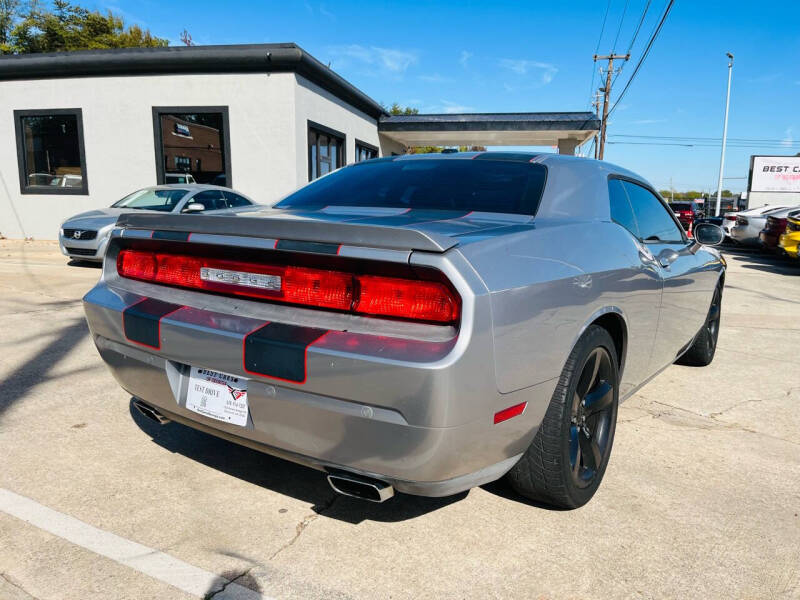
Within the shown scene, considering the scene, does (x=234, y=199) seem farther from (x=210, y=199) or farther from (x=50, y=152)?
(x=50, y=152)

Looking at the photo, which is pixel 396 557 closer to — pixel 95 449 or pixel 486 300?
pixel 486 300

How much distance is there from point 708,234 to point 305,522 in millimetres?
3571

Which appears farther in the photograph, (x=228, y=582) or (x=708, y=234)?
(x=708, y=234)

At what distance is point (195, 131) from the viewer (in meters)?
13.1

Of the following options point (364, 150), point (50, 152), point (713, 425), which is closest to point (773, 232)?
point (364, 150)

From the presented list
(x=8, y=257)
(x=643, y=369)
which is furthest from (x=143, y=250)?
(x=8, y=257)

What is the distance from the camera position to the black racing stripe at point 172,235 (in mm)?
2285

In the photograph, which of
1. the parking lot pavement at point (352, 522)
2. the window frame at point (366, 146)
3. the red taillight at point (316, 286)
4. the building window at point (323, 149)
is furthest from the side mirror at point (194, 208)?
the window frame at point (366, 146)

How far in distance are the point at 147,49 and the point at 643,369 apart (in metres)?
12.6

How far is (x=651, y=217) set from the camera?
357 cm

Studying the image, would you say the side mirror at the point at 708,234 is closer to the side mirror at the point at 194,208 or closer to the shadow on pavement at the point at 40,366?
the shadow on pavement at the point at 40,366

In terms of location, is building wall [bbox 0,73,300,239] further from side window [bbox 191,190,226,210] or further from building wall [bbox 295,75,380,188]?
side window [bbox 191,190,226,210]

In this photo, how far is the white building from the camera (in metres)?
12.2

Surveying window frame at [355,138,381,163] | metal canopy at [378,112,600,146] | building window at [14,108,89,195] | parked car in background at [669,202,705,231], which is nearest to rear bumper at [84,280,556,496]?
building window at [14,108,89,195]
